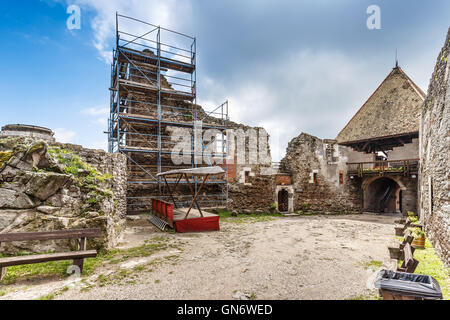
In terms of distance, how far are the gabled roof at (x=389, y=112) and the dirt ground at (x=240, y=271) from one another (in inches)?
431

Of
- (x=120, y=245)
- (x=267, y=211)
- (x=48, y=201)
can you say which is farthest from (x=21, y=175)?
(x=267, y=211)

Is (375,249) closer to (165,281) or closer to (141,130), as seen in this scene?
(165,281)

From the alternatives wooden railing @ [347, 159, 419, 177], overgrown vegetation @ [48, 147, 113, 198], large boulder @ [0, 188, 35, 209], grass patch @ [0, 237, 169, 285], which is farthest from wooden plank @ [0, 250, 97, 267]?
wooden railing @ [347, 159, 419, 177]

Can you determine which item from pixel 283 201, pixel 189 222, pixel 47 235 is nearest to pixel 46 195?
pixel 47 235

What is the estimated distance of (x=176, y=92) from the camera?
538 inches

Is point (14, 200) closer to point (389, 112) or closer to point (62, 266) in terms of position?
point (62, 266)

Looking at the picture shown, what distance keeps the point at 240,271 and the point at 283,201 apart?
11.7 meters

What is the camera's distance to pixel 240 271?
4418 mm

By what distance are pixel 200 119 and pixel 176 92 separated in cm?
215

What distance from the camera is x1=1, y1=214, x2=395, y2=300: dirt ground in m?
3.46

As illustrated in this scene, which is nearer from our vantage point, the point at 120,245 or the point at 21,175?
the point at 21,175

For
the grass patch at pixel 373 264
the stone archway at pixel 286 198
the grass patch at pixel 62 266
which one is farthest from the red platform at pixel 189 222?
the stone archway at pixel 286 198

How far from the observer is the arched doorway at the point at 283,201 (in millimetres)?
15010
